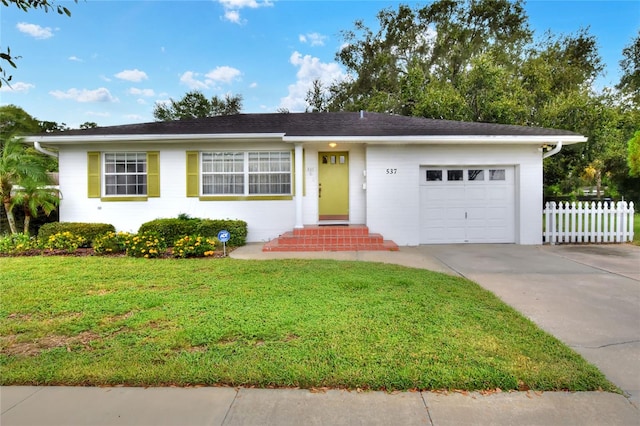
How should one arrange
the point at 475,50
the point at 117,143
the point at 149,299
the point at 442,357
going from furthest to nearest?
→ 1. the point at 475,50
2. the point at 117,143
3. the point at 149,299
4. the point at 442,357

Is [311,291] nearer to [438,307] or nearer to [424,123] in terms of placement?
[438,307]

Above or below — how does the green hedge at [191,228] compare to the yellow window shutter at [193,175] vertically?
below

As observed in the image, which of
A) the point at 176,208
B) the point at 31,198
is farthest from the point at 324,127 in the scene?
the point at 31,198

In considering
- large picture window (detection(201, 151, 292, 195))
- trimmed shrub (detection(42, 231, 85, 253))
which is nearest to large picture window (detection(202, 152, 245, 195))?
large picture window (detection(201, 151, 292, 195))

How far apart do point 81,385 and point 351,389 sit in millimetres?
2068

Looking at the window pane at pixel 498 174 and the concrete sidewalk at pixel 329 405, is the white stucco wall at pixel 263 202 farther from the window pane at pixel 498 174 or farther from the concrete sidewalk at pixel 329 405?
the concrete sidewalk at pixel 329 405

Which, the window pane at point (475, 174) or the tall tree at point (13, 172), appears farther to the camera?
the window pane at point (475, 174)

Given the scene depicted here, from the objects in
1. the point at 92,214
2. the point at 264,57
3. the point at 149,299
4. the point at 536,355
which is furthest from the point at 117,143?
the point at 536,355

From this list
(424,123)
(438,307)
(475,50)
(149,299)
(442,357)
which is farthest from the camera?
(475,50)

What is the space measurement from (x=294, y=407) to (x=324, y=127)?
916cm

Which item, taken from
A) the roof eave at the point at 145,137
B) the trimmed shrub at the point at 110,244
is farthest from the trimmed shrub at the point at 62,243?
the roof eave at the point at 145,137

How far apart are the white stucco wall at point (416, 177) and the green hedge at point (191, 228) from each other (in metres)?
3.93

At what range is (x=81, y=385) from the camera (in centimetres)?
261

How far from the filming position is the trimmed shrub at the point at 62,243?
857 cm
